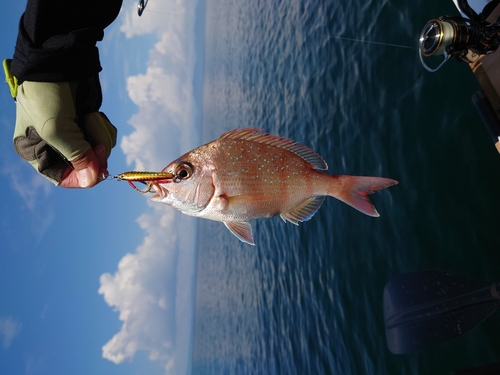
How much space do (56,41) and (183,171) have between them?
→ 4.24 feet

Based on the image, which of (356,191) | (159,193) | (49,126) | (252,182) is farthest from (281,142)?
(49,126)

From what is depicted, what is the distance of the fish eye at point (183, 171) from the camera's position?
2.41 meters

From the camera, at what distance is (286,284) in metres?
10.6

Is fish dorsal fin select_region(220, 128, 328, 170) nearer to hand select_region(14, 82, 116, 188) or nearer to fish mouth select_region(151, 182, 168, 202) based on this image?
fish mouth select_region(151, 182, 168, 202)

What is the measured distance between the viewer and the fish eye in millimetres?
2408

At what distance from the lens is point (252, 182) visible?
8.38ft

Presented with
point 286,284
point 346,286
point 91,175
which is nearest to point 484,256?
point 346,286

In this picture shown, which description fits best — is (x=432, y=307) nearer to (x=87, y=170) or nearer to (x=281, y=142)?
(x=281, y=142)

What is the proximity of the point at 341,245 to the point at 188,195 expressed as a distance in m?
5.22

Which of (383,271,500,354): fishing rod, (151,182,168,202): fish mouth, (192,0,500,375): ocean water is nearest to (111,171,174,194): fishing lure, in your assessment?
(151,182,168,202): fish mouth

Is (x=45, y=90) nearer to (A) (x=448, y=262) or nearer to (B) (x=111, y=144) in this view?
(B) (x=111, y=144)

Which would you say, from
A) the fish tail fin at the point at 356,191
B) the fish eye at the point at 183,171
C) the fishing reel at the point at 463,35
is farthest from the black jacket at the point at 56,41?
the fishing reel at the point at 463,35

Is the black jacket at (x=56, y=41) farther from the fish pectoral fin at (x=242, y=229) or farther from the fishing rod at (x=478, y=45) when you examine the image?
the fishing rod at (x=478, y=45)

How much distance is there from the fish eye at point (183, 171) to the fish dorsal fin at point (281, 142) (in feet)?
1.27
